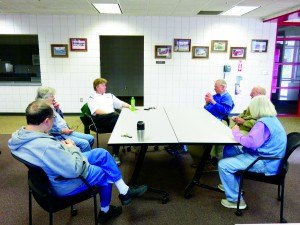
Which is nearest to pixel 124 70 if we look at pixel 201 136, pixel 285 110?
pixel 285 110

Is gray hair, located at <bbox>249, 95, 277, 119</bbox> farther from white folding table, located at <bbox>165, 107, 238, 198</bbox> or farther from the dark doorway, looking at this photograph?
the dark doorway

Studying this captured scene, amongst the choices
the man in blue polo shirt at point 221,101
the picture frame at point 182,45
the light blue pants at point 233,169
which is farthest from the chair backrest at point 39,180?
the picture frame at point 182,45

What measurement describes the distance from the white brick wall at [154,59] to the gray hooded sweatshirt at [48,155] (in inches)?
194

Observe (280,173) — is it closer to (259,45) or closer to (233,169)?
(233,169)

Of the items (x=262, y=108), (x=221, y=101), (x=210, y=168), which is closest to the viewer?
(x=262, y=108)

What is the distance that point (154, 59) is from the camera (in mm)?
6562

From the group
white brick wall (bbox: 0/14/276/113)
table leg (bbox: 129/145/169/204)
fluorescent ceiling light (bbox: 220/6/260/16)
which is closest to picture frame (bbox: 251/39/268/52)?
white brick wall (bbox: 0/14/276/113)

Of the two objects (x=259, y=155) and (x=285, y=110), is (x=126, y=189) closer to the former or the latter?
(x=259, y=155)

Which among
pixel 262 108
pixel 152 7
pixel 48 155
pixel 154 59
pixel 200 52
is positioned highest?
pixel 152 7

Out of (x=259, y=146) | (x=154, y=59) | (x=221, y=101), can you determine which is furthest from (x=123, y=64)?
(x=259, y=146)

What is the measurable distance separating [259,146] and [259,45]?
4.95 metres

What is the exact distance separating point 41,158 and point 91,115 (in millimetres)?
2086

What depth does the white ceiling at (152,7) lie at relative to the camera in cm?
485

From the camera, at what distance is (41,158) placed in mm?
1773
